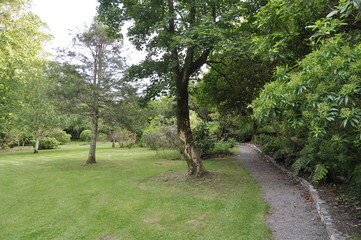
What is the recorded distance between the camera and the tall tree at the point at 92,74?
1075 centimetres

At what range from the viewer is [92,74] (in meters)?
11.8

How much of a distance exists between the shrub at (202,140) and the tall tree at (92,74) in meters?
5.32

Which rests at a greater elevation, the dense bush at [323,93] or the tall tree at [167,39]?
the tall tree at [167,39]

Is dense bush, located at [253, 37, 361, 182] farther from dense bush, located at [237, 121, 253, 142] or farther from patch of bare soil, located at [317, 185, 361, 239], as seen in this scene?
dense bush, located at [237, 121, 253, 142]

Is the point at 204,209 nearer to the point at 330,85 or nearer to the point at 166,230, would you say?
the point at 166,230

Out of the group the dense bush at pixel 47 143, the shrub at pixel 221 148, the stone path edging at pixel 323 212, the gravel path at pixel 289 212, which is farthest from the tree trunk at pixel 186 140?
the dense bush at pixel 47 143

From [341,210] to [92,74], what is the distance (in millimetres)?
11466

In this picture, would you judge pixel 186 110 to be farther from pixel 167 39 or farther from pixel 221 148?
pixel 221 148

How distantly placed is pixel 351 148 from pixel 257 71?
5.53 m

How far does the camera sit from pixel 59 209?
5.62 m

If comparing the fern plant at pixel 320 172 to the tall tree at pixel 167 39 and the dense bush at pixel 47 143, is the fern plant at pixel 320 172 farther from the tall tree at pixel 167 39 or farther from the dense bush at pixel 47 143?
the dense bush at pixel 47 143

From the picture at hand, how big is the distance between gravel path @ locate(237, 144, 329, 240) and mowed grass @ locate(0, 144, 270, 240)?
0.82ft

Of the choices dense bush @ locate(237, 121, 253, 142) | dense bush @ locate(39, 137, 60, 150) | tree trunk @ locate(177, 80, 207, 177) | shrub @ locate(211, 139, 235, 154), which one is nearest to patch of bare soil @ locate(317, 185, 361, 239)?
tree trunk @ locate(177, 80, 207, 177)

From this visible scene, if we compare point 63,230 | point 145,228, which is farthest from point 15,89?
point 145,228
